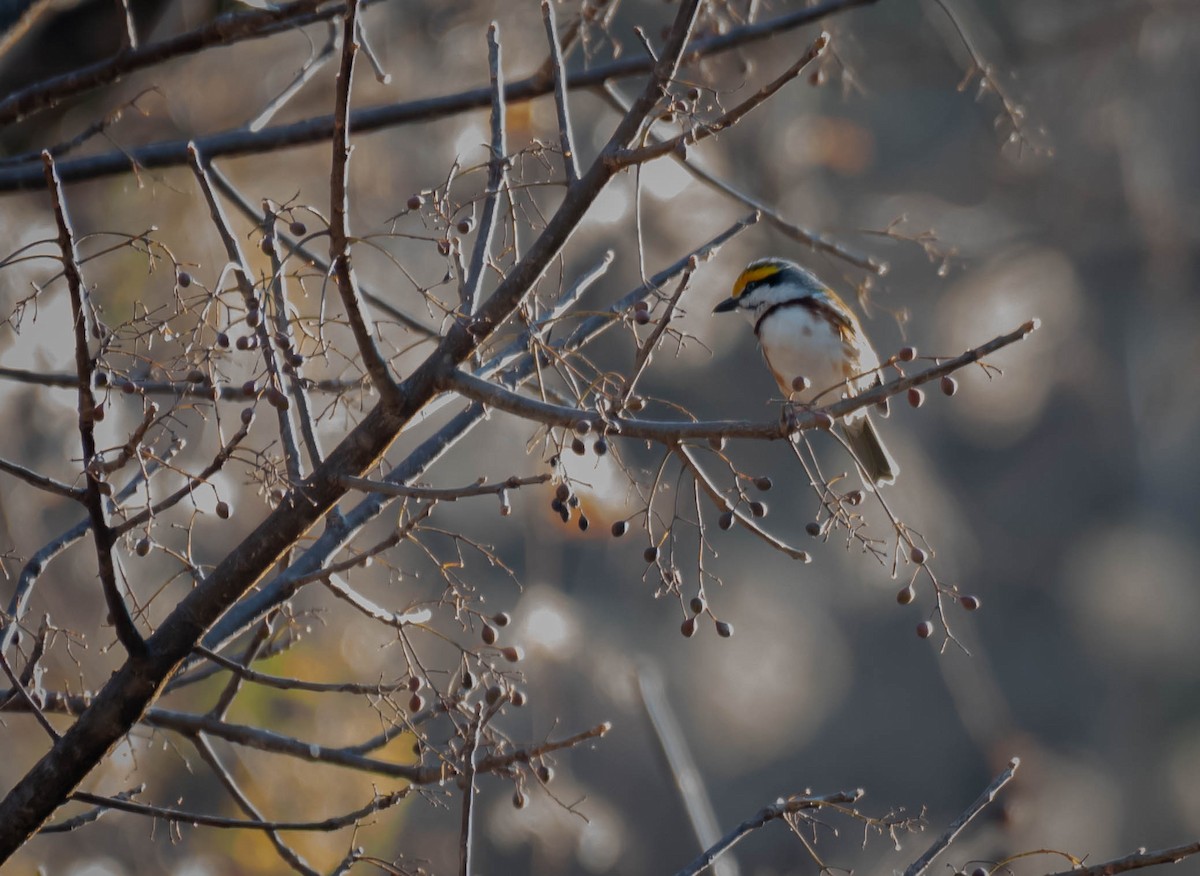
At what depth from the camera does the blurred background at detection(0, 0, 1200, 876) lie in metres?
6.04

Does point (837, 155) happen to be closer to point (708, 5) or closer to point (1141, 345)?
point (1141, 345)

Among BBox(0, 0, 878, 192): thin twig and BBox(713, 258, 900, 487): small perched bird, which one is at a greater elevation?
BBox(0, 0, 878, 192): thin twig

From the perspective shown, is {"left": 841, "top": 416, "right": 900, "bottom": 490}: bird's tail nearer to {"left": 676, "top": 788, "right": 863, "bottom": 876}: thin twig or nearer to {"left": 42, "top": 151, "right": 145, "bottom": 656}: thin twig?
{"left": 676, "top": 788, "right": 863, "bottom": 876}: thin twig

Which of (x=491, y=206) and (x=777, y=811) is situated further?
(x=491, y=206)

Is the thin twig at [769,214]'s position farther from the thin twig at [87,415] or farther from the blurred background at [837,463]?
the thin twig at [87,415]

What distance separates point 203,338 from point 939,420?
24.6ft

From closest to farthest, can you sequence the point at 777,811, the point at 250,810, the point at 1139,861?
1. the point at 1139,861
2. the point at 777,811
3. the point at 250,810

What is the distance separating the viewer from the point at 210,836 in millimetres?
6141

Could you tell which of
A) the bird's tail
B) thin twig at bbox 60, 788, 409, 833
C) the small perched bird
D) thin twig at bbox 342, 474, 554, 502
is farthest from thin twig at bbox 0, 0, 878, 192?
thin twig at bbox 60, 788, 409, 833

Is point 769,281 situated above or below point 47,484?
above

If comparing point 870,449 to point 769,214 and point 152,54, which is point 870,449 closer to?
point 769,214

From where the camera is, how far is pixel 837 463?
7.86m

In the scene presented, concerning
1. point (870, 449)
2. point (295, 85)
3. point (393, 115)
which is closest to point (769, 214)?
point (870, 449)

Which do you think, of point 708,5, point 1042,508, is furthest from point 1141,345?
point 708,5
